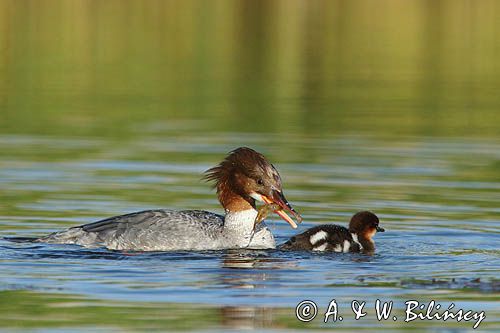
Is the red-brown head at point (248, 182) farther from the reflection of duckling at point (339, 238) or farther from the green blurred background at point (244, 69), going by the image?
the green blurred background at point (244, 69)

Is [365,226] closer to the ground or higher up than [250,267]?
higher up

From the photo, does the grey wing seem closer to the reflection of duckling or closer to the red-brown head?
the red-brown head

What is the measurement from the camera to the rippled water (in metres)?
10.5

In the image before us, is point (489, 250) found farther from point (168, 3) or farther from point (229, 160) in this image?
point (168, 3)

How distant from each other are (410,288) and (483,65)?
26601 mm

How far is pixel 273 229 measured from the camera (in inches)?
602

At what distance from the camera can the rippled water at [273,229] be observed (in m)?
10.5

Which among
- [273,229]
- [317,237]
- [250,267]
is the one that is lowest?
[273,229]

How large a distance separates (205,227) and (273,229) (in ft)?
6.34

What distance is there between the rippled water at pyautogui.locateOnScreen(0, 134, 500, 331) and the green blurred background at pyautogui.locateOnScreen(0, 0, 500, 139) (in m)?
2.18

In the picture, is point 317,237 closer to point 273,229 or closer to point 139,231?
point 139,231

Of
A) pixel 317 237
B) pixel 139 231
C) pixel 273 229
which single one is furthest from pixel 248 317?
pixel 273 229

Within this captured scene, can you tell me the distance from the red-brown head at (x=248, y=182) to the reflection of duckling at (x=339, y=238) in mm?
383

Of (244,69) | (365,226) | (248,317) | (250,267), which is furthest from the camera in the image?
(244,69)
